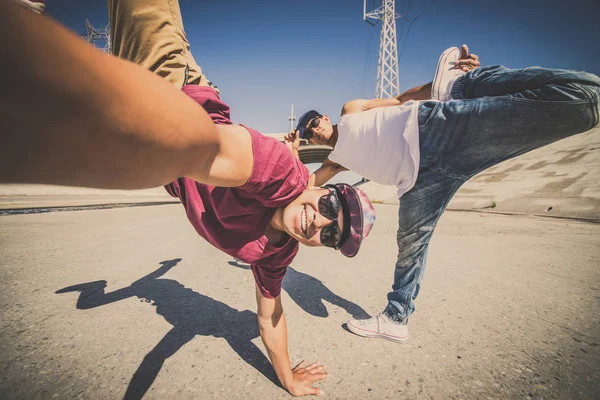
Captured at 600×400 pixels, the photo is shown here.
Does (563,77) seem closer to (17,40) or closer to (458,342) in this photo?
(458,342)

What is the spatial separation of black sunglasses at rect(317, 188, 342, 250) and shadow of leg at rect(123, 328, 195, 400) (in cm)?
133

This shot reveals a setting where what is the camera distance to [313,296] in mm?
2465

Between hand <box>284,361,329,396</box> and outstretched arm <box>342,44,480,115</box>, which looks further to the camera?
outstretched arm <box>342,44,480,115</box>

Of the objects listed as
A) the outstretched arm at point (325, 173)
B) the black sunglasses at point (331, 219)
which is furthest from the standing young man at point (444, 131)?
the black sunglasses at point (331, 219)

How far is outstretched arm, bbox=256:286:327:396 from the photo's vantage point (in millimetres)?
1366

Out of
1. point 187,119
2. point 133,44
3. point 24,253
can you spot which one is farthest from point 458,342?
point 24,253

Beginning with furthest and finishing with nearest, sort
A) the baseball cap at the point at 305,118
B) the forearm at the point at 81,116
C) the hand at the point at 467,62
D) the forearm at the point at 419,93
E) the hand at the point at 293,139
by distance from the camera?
1. the baseball cap at the point at 305,118
2. the hand at the point at 293,139
3. the forearm at the point at 419,93
4. the hand at the point at 467,62
5. the forearm at the point at 81,116

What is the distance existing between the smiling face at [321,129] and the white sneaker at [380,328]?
5.95 ft

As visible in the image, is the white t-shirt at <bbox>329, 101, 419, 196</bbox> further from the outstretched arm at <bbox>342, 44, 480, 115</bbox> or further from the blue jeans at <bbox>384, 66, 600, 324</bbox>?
the outstretched arm at <bbox>342, 44, 480, 115</bbox>

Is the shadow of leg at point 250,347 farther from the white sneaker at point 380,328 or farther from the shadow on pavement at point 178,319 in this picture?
the white sneaker at point 380,328

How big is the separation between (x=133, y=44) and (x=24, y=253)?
3626mm

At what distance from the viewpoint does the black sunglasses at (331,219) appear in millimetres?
1542

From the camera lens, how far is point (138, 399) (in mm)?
1305

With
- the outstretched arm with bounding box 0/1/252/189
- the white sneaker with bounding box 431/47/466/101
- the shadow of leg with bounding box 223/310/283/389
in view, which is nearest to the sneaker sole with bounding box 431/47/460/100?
the white sneaker with bounding box 431/47/466/101
